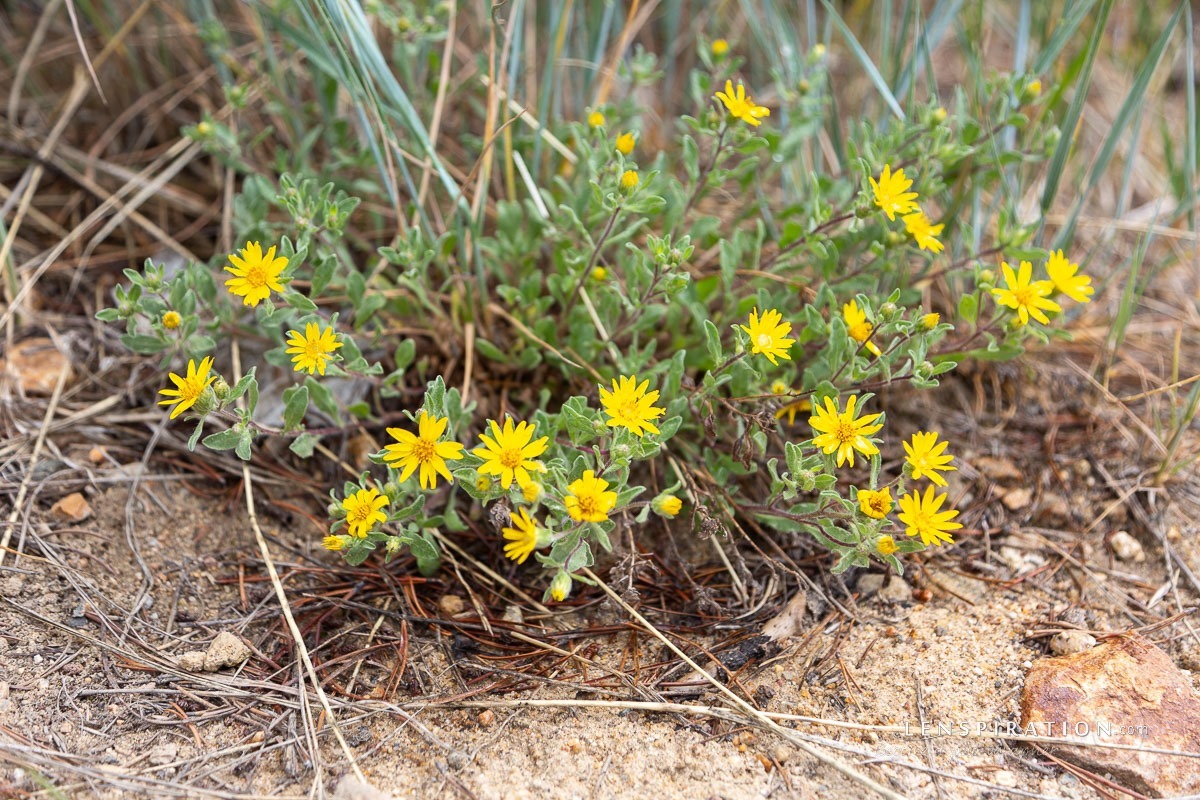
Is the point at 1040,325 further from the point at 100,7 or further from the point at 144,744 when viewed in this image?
the point at 100,7

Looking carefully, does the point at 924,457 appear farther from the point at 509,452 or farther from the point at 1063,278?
the point at 509,452

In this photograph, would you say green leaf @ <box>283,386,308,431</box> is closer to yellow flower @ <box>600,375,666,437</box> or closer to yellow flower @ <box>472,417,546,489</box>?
yellow flower @ <box>472,417,546,489</box>

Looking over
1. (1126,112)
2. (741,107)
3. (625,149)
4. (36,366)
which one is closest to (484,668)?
(625,149)

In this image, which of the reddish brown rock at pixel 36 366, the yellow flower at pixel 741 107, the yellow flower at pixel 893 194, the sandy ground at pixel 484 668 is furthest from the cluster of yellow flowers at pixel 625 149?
the reddish brown rock at pixel 36 366

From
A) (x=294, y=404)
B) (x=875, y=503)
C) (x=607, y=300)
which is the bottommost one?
(x=875, y=503)

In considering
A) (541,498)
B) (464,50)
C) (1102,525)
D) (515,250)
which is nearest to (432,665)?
(541,498)
